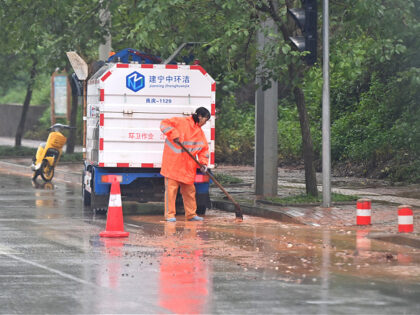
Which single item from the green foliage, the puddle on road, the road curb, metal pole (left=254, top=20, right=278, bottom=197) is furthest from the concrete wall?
the puddle on road

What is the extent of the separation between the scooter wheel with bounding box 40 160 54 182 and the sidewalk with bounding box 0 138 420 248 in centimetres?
56

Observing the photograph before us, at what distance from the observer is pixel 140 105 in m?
16.9

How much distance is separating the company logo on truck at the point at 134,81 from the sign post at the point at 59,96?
18.1m

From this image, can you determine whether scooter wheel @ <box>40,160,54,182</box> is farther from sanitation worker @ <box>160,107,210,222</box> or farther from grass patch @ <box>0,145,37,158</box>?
grass patch @ <box>0,145,37,158</box>

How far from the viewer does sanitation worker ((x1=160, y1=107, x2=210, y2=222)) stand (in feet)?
52.9

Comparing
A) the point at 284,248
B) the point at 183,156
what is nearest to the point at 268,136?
the point at 183,156

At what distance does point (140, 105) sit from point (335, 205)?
3837mm

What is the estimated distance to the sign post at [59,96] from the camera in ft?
114

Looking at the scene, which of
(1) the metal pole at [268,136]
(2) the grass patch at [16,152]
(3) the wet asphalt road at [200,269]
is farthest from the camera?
(2) the grass patch at [16,152]

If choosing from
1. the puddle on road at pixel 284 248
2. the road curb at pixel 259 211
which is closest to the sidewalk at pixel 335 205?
the road curb at pixel 259 211

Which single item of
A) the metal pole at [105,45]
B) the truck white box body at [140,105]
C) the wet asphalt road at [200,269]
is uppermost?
the metal pole at [105,45]

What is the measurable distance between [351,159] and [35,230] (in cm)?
1274

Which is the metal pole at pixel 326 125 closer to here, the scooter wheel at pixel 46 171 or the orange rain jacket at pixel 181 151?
the orange rain jacket at pixel 181 151

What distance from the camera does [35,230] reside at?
14.4m
